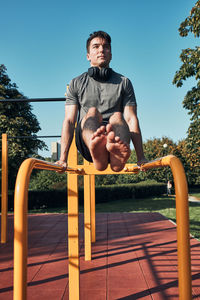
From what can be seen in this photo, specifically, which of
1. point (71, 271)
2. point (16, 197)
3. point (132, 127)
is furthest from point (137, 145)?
point (71, 271)

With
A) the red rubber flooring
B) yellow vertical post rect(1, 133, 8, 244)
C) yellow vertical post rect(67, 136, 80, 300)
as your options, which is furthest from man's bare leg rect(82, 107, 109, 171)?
yellow vertical post rect(1, 133, 8, 244)

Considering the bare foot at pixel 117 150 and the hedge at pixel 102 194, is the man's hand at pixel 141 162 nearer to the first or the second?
the bare foot at pixel 117 150

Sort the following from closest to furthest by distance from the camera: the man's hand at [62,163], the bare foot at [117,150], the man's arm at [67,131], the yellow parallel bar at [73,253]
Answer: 1. the bare foot at [117,150]
2. the man's hand at [62,163]
3. the man's arm at [67,131]
4. the yellow parallel bar at [73,253]

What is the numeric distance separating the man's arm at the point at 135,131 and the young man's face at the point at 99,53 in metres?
0.44

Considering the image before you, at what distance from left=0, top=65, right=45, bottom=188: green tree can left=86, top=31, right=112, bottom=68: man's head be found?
11.6 m

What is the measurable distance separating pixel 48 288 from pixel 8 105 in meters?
12.4

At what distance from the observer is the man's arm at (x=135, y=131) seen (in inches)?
74.2

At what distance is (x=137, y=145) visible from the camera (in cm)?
189

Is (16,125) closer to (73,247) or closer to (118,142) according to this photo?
(73,247)

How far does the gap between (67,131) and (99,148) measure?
513mm

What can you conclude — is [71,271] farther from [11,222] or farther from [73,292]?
[11,222]

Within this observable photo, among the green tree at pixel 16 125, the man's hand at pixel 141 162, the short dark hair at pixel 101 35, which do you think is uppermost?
the green tree at pixel 16 125

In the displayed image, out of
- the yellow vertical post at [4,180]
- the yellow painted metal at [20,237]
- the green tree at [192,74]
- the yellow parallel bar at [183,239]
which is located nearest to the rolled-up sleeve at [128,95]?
the yellow parallel bar at [183,239]

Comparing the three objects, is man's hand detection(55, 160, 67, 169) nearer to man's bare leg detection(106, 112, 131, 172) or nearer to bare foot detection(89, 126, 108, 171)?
bare foot detection(89, 126, 108, 171)
